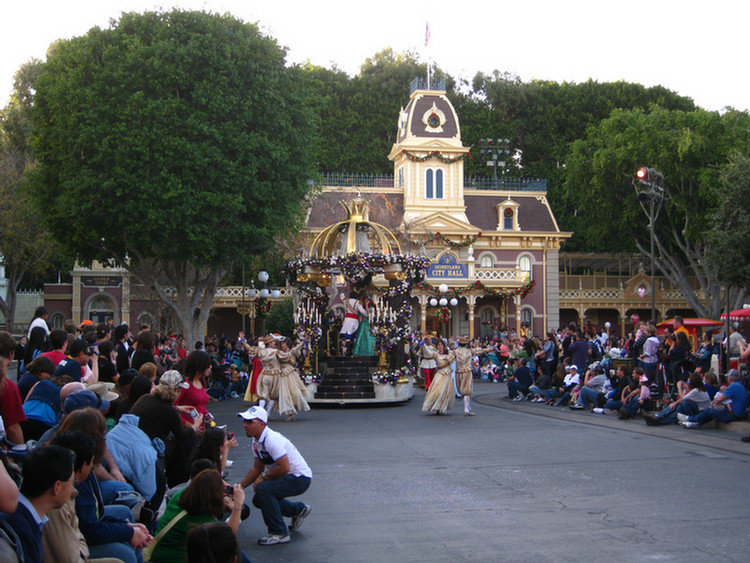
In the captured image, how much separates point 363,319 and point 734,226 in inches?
788

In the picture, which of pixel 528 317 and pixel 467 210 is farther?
pixel 467 210

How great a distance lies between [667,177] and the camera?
41406 millimetres

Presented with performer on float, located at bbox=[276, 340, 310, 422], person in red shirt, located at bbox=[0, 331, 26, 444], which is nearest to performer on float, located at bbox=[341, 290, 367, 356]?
performer on float, located at bbox=[276, 340, 310, 422]

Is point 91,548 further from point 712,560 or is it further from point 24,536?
point 712,560

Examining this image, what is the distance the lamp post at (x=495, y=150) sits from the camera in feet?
176

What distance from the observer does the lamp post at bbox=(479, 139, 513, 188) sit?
176 feet

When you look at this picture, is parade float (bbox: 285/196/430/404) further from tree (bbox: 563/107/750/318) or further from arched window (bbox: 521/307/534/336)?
arched window (bbox: 521/307/534/336)

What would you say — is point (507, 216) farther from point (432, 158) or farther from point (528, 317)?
point (528, 317)

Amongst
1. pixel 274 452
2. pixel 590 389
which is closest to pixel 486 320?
pixel 590 389

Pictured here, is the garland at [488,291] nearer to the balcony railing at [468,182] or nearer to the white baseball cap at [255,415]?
the balcony railing at [468,182]

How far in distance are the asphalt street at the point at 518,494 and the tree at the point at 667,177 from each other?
1064 inches

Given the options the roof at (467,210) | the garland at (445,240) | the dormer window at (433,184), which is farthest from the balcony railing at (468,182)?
the garland at (445,240)

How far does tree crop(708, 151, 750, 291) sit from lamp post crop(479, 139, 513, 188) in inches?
775

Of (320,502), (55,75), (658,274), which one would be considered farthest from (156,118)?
(658,274)
